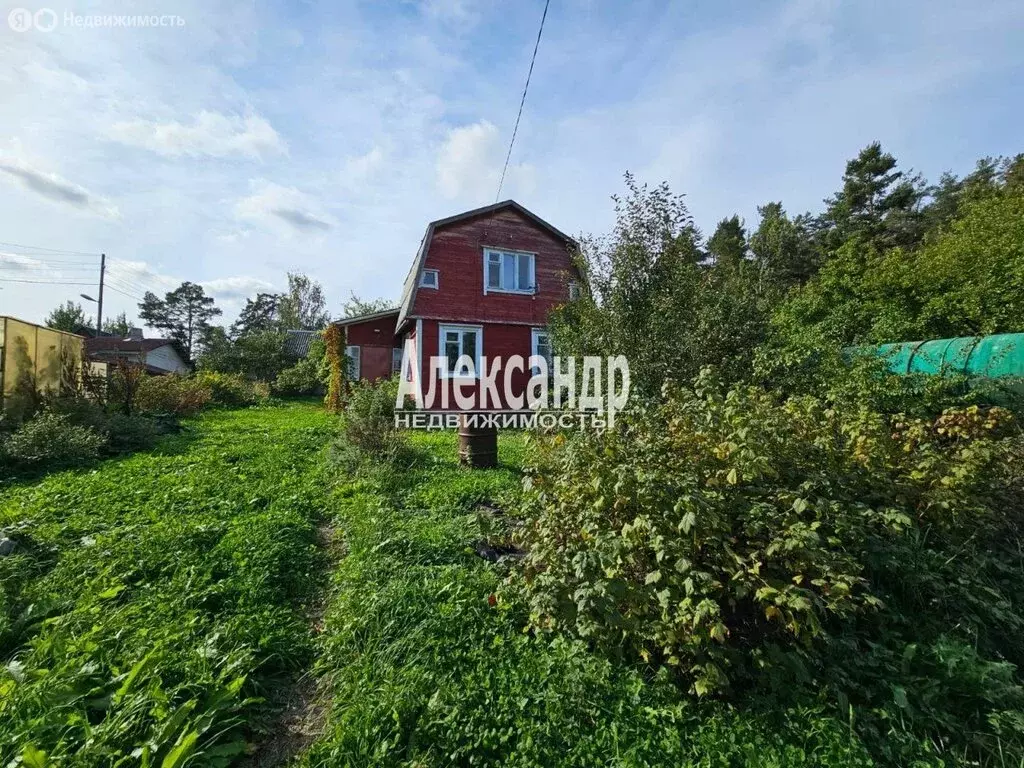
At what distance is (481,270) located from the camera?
12906mm

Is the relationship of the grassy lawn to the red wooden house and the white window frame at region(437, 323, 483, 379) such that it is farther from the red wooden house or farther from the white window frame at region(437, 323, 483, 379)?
the red wooden house

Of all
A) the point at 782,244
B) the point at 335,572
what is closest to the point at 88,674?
the point at 335,572

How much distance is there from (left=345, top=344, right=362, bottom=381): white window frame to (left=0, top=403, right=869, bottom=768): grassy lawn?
12.7 metres

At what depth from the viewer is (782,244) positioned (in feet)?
76.9

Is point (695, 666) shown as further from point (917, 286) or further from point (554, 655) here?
point (917, 286)

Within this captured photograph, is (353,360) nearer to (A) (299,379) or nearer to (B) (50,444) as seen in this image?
(A) (299,379)

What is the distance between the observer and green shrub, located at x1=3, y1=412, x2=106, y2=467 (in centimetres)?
566

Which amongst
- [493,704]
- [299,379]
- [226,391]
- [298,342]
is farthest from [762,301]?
[298,342]

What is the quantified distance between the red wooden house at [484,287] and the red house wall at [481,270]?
0.03 metres

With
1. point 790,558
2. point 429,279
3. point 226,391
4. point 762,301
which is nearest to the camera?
point 790,558

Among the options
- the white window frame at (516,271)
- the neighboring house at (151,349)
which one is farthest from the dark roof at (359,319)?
the neighboring house at (151,349)

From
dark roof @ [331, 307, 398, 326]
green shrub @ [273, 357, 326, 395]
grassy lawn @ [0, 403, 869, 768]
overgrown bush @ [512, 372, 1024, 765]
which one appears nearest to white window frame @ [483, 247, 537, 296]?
dark roof @ [331, 307, 398, 326]

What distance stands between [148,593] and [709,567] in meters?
3.48

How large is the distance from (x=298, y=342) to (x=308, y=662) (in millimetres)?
28746
